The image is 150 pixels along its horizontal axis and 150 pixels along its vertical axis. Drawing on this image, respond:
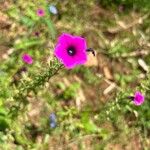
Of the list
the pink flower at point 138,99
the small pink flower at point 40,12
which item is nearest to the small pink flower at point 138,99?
the pink flower at point 138,99

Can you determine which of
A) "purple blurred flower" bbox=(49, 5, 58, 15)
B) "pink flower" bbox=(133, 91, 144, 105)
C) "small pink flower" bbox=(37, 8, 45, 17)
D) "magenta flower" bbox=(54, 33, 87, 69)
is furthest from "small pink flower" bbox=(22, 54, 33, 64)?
"magenta flower" bbox=(54, 33, 87, 69)

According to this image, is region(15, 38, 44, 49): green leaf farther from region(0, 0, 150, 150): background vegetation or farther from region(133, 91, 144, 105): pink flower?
region(133, 91, 144, 105): pink flower

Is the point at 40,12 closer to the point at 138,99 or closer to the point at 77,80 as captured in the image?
the point at 77,80

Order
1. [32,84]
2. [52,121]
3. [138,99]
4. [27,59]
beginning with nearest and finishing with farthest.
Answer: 1. [32,84]
2. [138,99]
3. [52,121]
4. [27,59]

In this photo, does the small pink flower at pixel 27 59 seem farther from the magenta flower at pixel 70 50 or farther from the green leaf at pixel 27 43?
the magenta flower at pixel 70 50

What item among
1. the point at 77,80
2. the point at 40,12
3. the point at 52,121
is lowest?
the point at 52,121

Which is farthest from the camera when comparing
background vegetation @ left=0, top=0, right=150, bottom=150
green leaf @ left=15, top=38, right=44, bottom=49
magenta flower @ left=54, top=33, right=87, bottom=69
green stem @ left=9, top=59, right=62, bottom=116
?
green leaf @ left=15, top=38, right=44, bottom=49

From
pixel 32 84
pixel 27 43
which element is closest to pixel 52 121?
pixel 32 84

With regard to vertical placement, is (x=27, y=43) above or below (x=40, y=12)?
below
